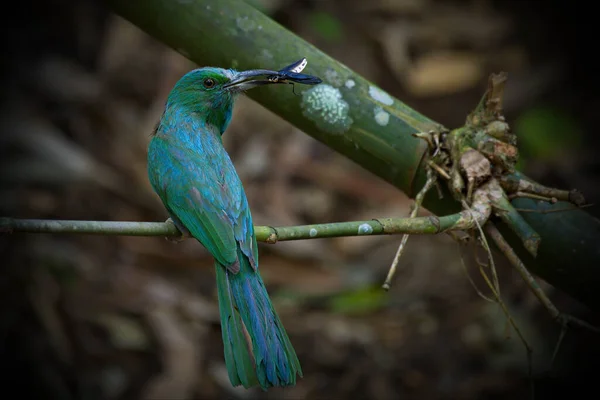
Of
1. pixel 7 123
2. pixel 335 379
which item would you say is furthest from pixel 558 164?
pixel 7 123

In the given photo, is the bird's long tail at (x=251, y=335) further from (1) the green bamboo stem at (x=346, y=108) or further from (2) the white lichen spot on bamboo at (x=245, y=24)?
(2) the white lichen spot on bamboo at (x=245, y=24)

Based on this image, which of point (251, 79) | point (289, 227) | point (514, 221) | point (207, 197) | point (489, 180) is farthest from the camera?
point (207, 197)

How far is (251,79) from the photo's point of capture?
8.57ft

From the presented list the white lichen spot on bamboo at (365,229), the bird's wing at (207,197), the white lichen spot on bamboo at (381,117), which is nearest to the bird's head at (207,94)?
the bird's wing at (207,197)

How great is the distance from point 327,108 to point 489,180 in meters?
0.61

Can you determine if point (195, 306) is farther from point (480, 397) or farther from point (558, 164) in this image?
point (558, 164)

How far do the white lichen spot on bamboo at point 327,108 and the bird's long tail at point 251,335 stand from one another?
56cm

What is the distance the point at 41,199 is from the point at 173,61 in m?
1.65

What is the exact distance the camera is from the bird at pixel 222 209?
230 centimetres

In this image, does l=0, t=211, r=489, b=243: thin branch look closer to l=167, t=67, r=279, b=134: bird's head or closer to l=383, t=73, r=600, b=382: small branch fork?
l=383, t=73, r=600, b=382: small branch fork

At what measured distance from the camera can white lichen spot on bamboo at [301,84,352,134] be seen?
8.34 ft

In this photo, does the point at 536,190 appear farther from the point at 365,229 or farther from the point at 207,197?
the point at 207,197

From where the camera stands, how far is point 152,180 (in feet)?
9.50

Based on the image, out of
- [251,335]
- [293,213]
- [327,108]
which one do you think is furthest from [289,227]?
[293,213]
